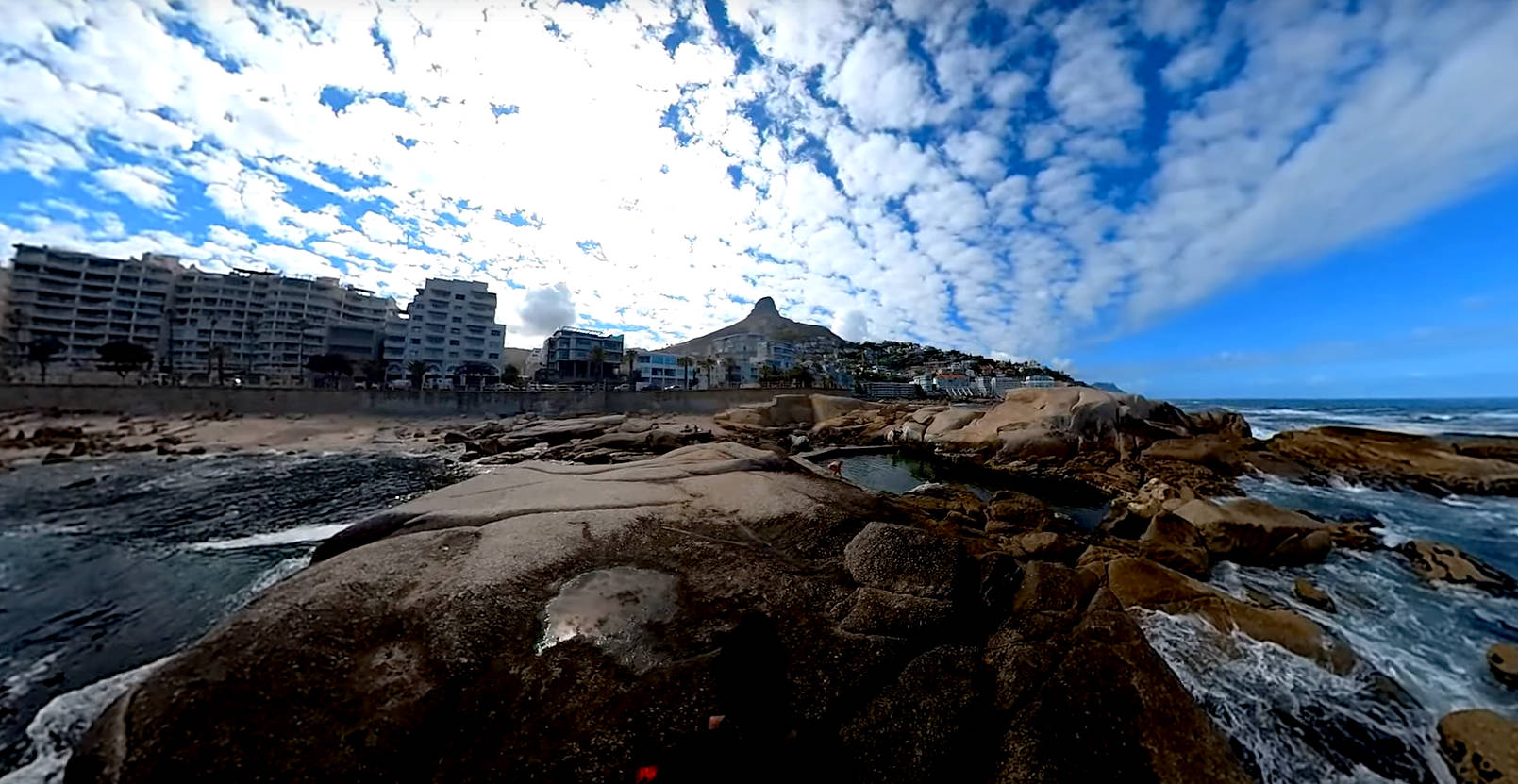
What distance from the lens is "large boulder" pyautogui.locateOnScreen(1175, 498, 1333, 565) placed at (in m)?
10.4

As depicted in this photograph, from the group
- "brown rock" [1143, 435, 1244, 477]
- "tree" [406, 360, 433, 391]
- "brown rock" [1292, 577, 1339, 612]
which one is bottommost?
"brown rock" [1292, 577, 1339, 612]

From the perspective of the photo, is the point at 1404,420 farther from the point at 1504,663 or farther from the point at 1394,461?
the point at 1504,663

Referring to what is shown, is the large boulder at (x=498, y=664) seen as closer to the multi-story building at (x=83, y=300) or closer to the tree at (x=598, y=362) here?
the tree at (x=598, y=362)

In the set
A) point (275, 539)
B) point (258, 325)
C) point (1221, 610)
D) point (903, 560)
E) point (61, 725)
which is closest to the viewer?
point (61, 725)

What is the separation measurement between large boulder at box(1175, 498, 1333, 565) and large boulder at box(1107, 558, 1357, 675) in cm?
330

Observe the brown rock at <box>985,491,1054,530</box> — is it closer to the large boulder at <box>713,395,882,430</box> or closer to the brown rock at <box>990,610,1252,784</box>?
the brown rock at <box>990,610,1252,784</box>

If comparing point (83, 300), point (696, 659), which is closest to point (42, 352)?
point (83, 300)

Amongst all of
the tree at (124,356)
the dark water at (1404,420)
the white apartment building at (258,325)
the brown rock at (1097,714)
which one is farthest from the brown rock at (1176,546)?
the white apartment building at (258,325)

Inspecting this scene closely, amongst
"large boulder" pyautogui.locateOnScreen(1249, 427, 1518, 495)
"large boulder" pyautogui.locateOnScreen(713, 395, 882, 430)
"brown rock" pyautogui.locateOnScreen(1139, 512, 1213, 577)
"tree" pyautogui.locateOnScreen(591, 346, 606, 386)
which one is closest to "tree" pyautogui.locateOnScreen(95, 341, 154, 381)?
"tree" pyautogui.locateOnScreen(591, 346, 606, 386)

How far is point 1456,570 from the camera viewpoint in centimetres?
998

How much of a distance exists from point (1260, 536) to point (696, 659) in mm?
12333

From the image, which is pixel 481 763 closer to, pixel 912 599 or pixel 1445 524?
pixel 912 599

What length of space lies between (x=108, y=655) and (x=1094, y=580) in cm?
1249

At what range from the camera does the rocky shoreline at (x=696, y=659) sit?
146 inches
